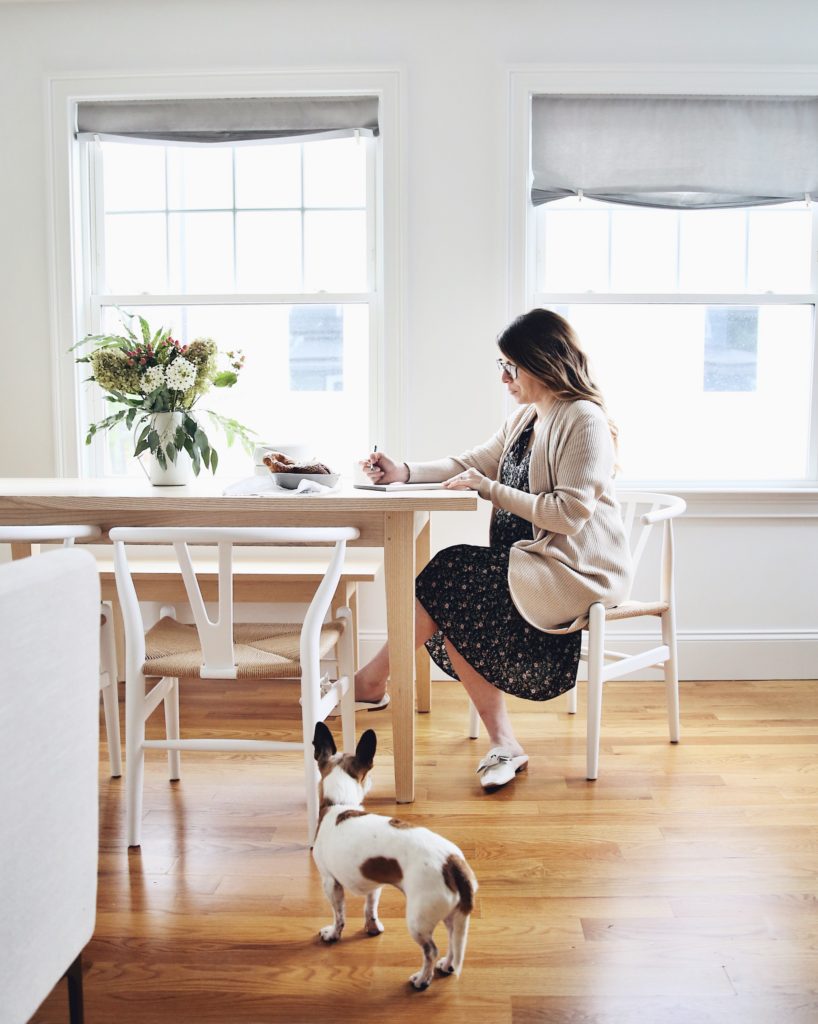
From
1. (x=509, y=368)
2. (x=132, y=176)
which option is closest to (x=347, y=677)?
(x=509, y=368)

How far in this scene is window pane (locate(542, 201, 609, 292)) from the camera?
3580 millimetres

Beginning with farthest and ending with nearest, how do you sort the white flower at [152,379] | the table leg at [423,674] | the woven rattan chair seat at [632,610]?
the table leg at [423,674]
the woven rattan chair seat at [632,610]
the white flower at [152,379]

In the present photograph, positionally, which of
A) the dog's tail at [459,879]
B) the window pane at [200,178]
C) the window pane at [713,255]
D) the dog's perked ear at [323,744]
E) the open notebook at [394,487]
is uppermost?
the window pane at [200,178]

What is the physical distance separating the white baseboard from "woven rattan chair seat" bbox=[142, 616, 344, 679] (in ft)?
4.24

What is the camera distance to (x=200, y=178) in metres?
3.61

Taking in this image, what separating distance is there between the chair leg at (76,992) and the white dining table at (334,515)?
107 cm

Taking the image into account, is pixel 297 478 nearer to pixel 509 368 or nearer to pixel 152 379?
pixel 152 379

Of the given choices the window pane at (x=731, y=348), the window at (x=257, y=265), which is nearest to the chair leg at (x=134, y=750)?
the window at (x=257, y=265)

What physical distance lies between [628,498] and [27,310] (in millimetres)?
2407

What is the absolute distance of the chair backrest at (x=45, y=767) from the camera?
1.09m

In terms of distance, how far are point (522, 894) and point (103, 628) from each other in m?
1.30

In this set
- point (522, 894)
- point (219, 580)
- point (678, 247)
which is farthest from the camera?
point (678, 247)

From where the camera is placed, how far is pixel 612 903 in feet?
6.26

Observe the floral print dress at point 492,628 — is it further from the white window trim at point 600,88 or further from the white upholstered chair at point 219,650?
the white window trim at point 600,88
